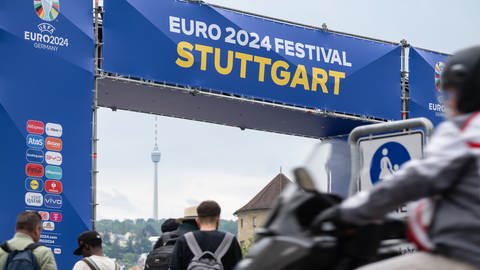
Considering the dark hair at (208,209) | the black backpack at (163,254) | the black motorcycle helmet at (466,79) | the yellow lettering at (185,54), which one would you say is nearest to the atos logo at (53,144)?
the yellow lettering at (185,54)

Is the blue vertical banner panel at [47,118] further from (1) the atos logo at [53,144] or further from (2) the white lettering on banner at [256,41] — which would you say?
(2) the white lettering on banner at [256,41]

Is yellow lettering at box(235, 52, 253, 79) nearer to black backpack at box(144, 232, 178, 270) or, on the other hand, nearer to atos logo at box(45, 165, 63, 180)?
atos logo at box(45, 165, 63, 180)

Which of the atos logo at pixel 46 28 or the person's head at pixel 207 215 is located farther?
the atos logo at pixel 46 28

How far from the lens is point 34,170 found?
1658 centimetres

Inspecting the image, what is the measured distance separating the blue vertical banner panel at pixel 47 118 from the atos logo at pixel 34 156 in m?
0.02

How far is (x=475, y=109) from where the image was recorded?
3.01 m

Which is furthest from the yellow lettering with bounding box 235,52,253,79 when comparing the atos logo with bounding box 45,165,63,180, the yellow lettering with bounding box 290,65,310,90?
the atos logo with bounding box 45,165,63,180

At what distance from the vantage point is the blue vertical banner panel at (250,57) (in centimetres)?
1967

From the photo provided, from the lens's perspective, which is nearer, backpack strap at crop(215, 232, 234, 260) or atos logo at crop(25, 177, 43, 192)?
backpack strap at crop(215, 232, 234, 260)

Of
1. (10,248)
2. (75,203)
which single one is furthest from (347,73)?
(10,248)

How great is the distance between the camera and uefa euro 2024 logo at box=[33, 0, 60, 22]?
1736 centimetres

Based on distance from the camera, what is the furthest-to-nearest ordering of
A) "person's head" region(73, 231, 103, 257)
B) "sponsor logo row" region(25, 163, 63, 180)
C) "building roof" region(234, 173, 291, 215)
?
"building roof" region(234, 173, 291, 215), "sponsor logo row" region(25, 163, 63, 180), "person's head" region(73, 231, 103, 257)

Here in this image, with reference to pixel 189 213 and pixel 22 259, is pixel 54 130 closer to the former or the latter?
pixel 189 213

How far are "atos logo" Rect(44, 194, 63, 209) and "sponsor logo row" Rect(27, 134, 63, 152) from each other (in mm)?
831
